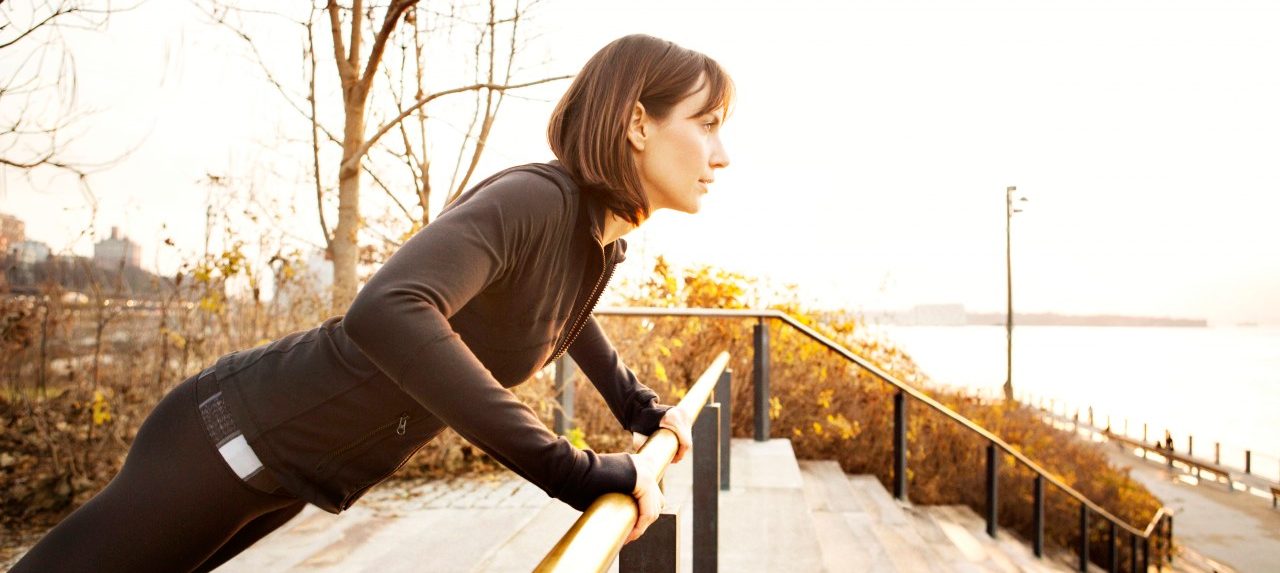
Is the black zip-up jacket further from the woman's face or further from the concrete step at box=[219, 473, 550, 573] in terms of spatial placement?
the concrete step at box=[219, 473, 550, 573]

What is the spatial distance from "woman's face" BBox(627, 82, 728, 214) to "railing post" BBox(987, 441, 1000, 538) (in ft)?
21.9

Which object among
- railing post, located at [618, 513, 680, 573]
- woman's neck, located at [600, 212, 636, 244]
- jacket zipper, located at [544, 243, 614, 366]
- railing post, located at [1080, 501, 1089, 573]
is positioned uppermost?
woman's neck, located at [600, 212, 636, 244]

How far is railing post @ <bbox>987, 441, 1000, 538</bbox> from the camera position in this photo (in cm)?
700

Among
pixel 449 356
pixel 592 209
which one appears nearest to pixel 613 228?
pixel 592 209

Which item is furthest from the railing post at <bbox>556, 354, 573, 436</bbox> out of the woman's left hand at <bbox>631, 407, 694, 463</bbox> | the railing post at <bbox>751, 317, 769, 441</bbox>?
the woman's left hand at <bbox>631, 407, 694, 463</bbox>

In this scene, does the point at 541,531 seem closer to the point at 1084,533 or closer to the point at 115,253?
the point at 115,253

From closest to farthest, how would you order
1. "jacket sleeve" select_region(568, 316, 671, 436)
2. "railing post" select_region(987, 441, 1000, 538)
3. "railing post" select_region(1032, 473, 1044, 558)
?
"jacket sleeve" select_region(568, 316, 671, 436) → "railing post" select_region(987, 441, 1000, 538) → "railing post" select_region(1032, 473, 1044, 558)

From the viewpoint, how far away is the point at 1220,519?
3453 centimetres

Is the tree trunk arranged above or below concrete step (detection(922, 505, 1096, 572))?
above

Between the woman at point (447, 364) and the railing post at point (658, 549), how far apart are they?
0.14 meters

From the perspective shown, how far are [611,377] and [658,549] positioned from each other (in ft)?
1.90

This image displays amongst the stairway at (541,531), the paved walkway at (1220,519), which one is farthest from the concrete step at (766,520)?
the paved walkway at (1220,519)

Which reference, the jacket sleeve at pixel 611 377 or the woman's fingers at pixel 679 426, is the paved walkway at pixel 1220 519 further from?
the woman's fingers at pixel 679 426

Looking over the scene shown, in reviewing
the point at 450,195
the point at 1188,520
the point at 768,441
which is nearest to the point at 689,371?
the point at 768,441
